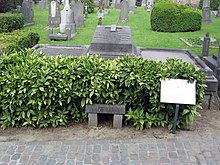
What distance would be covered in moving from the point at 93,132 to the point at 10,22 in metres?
11.9

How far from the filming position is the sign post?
5.18 meters

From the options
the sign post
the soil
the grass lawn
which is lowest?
the soil

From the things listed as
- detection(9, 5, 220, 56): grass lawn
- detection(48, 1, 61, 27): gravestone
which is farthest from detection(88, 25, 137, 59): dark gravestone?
detection(48, 1, 61, 27): gravestone

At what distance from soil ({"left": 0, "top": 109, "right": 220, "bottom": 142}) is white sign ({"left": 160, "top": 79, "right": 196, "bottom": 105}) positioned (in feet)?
2.09

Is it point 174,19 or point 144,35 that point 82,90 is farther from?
point 174,19

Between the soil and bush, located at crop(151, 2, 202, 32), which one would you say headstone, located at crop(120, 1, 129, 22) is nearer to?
bush, located at crop(151, 2, 202, 32)

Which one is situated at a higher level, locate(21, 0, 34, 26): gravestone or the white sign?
locate(21, 0, 34, 26): gravestone

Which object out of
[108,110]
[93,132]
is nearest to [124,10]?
[108,110]

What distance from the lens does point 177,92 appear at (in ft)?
17.3

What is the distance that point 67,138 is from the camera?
5219 mm

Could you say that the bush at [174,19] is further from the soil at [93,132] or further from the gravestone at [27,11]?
the soil at [93,132]

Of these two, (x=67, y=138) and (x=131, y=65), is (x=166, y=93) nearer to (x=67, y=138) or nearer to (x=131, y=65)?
(x=131, y=65)

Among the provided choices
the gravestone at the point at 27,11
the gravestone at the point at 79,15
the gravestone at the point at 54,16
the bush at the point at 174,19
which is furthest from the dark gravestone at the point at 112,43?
the gravestone at the point at 27,11

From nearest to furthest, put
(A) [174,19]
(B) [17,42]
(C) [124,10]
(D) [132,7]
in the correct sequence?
(B) [17,42] < (A) [174,19] < (C) [124,10] < (D) [132,7]
